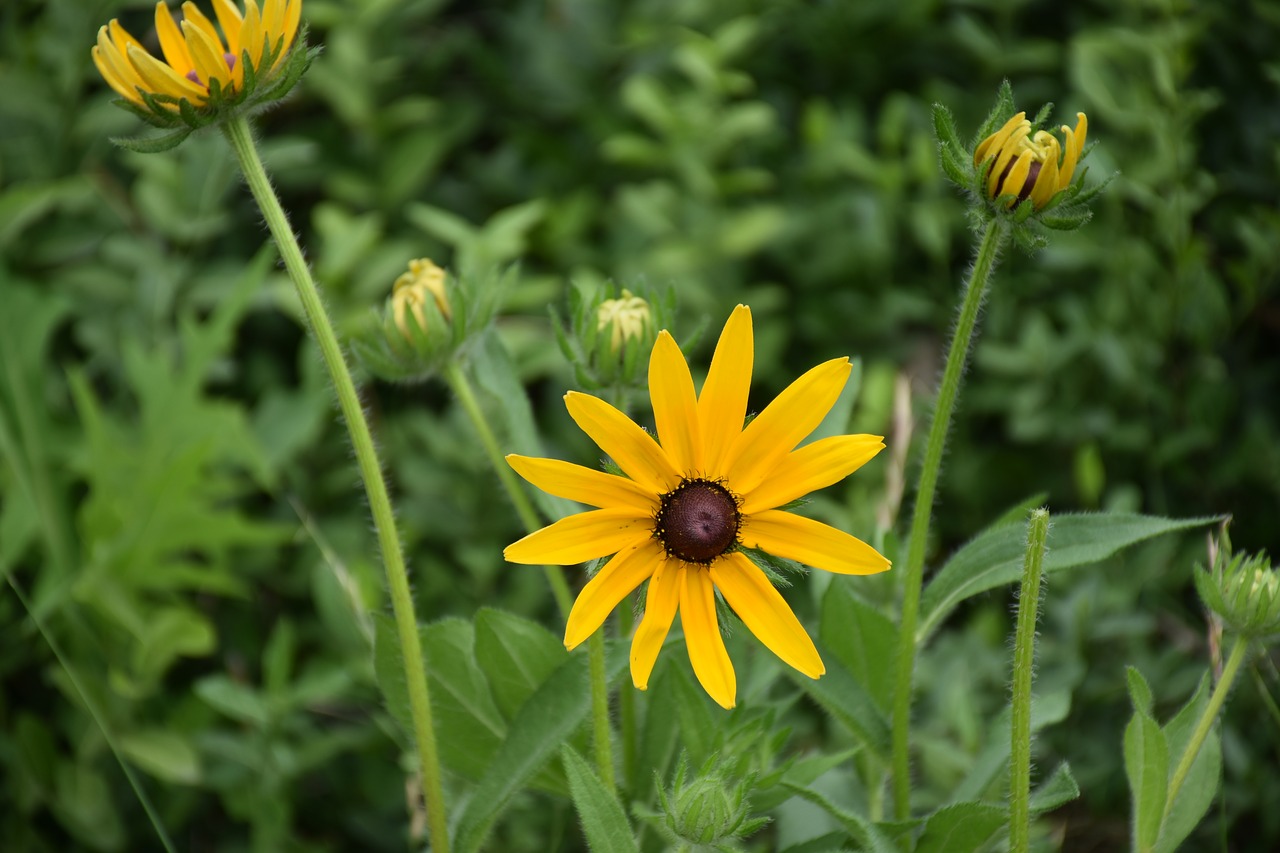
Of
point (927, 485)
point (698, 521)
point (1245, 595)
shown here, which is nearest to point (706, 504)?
point (698, 521)

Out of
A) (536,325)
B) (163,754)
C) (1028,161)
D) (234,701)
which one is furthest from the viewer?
(536,325)

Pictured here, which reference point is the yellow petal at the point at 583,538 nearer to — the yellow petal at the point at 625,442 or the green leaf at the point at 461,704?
the yellow petal at the point at 625,442

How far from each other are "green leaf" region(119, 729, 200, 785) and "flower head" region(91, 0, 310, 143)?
966mm

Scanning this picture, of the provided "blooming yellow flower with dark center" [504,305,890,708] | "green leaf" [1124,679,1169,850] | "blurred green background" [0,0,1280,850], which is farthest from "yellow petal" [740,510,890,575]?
"blurred green background" [0,0,1280,850]

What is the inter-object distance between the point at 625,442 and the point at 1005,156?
12.2 inches

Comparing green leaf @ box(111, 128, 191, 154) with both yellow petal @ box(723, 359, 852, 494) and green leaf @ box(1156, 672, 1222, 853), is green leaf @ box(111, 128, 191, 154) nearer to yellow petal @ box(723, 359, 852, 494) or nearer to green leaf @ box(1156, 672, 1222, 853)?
yellow petal @ box(723, 359, 852, 494)

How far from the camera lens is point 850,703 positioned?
0.89m

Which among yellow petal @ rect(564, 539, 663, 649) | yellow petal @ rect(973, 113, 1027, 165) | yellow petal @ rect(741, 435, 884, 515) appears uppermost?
yellow petal @ rect(973, 113, 1027, 165)

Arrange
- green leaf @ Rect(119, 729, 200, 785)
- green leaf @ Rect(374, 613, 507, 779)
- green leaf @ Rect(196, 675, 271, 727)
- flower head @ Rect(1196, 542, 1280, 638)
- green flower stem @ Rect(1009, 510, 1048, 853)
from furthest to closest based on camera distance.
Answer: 1. green leaf @ Rect(119, 729, 200, 785)
2. green leaf @ Rect(196, 675, 271, 727)
3. green leaf @ Rect(374, 613, 507, 779)
4. flower head @ Rect(1196, 542, 1280, 638)
5. green flower stem @ Rect(1009, 510, 1048, 853)

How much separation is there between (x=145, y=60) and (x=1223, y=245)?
5.92ft

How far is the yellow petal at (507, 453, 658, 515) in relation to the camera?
0.77m

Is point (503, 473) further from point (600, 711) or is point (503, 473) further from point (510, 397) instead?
point (600, 711)

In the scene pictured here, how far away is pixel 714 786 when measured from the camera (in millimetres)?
765

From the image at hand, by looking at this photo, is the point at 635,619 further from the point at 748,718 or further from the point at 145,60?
the point at 145,60
